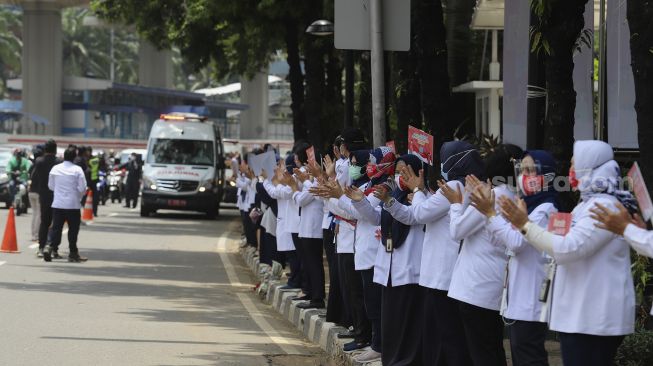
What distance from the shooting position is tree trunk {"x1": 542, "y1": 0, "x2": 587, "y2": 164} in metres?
9.54

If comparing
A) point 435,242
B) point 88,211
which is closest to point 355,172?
point 435,242

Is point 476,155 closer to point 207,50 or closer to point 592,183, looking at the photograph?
point 592,183

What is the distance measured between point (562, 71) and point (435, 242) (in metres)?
2.11

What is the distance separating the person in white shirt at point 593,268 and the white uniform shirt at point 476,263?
1.26 m

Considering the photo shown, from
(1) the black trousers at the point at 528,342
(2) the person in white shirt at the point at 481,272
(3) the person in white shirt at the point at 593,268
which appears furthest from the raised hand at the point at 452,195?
(3) the person in white shirt at the point at 593,268

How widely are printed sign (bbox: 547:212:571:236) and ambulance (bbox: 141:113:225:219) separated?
29.1m

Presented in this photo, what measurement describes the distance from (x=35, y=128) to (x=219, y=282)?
48.2 meters

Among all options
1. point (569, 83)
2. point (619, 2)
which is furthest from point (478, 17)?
point (569, 83)

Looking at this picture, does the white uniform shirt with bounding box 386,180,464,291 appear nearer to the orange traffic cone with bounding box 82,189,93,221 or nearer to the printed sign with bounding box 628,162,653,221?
the printed sign with bounding box 628,162,653,221

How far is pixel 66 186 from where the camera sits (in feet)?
63.1

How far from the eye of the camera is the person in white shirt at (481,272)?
24.0 ft

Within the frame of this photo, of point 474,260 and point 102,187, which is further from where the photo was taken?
point 102,187

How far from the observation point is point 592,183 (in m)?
5.89

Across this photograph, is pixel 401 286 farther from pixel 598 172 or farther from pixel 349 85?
pixel 349 85
